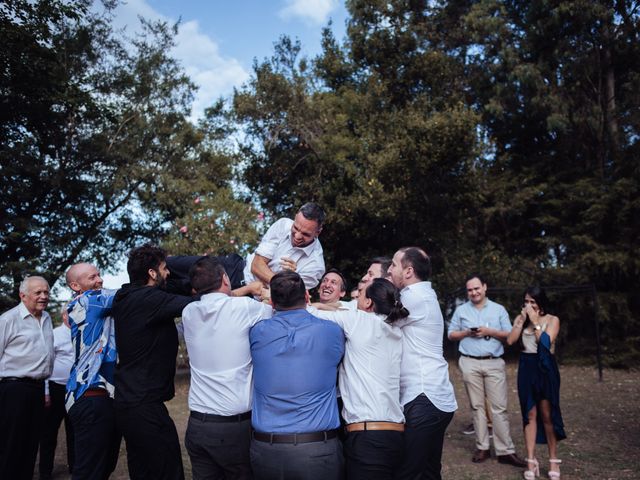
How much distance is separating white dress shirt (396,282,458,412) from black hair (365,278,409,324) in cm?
22

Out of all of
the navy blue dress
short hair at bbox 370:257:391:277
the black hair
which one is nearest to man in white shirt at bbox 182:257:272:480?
the black hair

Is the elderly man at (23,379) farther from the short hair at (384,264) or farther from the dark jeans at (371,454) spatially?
the dark jeans at (371,454)

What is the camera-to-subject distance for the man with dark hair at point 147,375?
411 centimetres

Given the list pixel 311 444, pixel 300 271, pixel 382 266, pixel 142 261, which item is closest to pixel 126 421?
pixel 142 261

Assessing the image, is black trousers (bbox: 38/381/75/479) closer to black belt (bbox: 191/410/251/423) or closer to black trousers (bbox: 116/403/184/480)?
black trousers (bbox: 116/403/184/480)

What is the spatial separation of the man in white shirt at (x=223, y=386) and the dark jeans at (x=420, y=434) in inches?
43.7

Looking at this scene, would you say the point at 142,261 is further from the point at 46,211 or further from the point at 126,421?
the point at 46,211

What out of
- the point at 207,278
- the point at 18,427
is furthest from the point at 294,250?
the point at 18,427

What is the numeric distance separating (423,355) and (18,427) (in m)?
4.11

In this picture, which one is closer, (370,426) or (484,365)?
(370,426)

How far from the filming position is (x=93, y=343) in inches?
177

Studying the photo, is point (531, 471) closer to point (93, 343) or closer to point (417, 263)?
point (417, 263)

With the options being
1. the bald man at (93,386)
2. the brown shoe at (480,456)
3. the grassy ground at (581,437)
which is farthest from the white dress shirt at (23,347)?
the brown shoe at (480,456)

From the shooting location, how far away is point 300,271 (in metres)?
5.14
